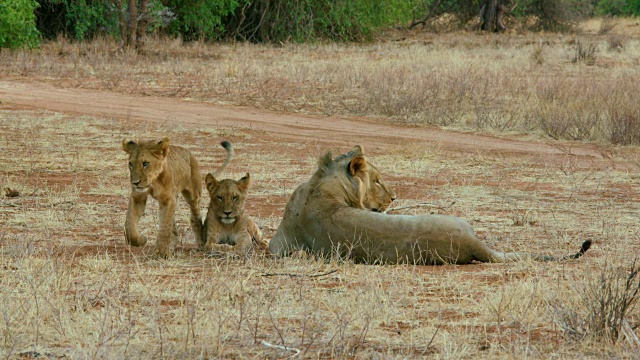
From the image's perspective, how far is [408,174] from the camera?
1131 cm

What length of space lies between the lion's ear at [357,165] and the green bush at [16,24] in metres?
17.5

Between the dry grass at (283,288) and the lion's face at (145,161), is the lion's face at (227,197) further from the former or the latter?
the lion's face at (145,161)

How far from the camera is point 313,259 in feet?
21.3

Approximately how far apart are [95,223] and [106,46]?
59.4 ft

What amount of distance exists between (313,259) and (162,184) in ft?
3.64

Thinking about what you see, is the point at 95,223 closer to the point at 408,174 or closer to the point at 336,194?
the point at 336,194

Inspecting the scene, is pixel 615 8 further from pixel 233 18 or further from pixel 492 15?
pixel 233 18

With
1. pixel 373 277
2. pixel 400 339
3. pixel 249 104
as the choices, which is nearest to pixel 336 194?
pixel 373 277

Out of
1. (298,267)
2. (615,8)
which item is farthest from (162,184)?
(615,8)

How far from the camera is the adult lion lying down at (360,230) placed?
21.0 ft

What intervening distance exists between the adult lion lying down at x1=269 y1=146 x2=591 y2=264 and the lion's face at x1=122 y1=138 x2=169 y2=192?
0.99m

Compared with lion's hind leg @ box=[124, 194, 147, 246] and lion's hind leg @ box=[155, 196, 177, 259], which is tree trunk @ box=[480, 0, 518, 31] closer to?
lion's hind leg @ box=[124, 194, 147, 246]

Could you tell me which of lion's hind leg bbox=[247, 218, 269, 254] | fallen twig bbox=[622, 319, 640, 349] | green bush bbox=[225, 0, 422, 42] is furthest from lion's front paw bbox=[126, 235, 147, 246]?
green bush bbox=[225, 0, 422, 42]

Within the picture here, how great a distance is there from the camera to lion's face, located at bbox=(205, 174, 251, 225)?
704cm
